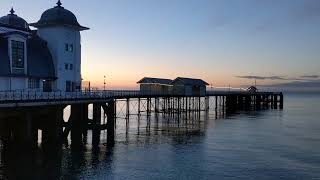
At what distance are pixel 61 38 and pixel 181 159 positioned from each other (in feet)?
62.2

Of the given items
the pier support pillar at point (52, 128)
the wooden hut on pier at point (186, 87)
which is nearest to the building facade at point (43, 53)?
the pier support pillar at point (52, 128)

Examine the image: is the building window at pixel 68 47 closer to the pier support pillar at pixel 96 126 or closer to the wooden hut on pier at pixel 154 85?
the pier support pillar at pixel 96 126

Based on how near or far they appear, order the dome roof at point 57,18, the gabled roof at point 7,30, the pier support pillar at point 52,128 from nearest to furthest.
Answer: the gabled roof at point 7,30
the pier support pillar at point 52,128
the dome roof at point 57,18

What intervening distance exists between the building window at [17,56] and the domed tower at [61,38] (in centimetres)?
584

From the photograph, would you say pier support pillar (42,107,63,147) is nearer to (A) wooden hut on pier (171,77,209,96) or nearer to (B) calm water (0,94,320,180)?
(B) calm water (0,94,320,180)

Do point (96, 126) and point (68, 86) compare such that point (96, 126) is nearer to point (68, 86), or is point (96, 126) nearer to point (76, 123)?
point (76, 123)

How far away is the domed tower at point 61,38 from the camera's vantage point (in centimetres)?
4428

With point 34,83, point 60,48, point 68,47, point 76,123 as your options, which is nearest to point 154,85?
point 68,47

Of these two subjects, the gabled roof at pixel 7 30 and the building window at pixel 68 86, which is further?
the building window at pixel 68 86

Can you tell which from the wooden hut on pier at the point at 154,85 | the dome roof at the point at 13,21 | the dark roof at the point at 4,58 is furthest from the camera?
the wooden hut on pier at the point at 154,85

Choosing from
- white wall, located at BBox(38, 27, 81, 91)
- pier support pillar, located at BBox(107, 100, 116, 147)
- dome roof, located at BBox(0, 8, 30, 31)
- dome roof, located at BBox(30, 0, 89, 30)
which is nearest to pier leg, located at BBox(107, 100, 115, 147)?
pier support pillar, located at BBox(107, 100, 116, 147)

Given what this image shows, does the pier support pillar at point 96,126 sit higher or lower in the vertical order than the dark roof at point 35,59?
lower

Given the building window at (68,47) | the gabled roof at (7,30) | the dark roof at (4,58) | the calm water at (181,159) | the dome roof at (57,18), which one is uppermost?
the dome roof at (57,18)

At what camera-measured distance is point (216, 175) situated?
3008cm
